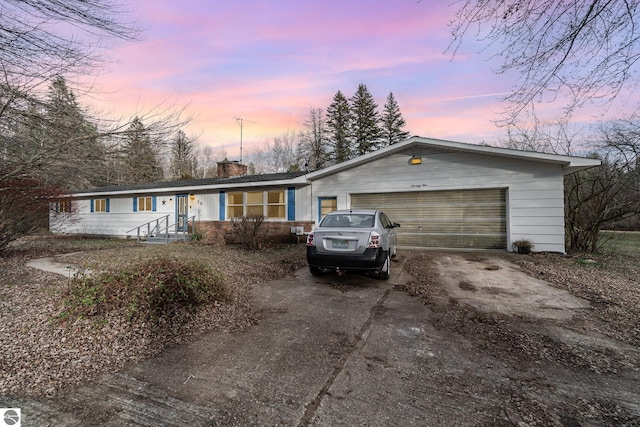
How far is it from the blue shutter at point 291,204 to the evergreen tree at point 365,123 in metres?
21.3

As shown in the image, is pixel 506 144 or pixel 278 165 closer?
pixel 506 144

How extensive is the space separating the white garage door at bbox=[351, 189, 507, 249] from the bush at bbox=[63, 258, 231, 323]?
8.04 m

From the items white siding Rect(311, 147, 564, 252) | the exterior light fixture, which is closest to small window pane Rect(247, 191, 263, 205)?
white siding Rect(311, 147, 564, 252)

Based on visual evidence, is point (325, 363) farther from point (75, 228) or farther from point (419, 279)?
point (75, 228)

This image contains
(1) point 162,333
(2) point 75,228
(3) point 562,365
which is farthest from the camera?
(2) point 75,228

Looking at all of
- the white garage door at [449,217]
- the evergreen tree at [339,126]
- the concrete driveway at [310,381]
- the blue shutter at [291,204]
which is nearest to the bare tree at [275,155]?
Result: the evergreen tree at [339,126]

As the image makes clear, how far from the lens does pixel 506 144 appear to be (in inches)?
621

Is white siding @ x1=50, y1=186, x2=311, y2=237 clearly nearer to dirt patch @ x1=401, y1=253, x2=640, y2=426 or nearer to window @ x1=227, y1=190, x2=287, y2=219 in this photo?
window @ x1=227, y1=190, x2=287, y2=219

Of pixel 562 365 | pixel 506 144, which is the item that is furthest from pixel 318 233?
pixel 506 144

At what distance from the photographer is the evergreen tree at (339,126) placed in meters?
32.3

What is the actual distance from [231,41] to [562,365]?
28.9 feet

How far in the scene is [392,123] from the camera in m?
33.2

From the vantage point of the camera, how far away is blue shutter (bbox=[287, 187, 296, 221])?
1250cm

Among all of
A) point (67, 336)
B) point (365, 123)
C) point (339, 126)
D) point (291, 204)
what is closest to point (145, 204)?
point (291, 204)
